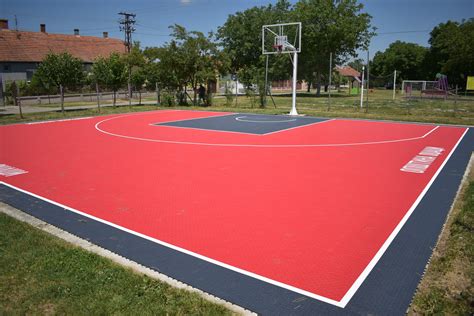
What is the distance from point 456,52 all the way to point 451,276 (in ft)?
190

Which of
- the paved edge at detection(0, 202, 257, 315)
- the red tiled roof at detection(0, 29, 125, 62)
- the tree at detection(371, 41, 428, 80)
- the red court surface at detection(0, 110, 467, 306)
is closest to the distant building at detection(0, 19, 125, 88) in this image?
the red tiled roof at detection(0, 29, 125, 62)

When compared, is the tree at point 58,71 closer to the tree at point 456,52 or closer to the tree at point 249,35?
the tree at point 249,35

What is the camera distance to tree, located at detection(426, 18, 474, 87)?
2041 inches

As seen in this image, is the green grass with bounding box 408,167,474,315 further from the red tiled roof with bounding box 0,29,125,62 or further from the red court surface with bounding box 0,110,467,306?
the red tiled roof with bounding box 0,29,125,62

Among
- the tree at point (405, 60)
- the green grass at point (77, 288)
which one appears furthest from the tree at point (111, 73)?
the tree at point (405, 60)

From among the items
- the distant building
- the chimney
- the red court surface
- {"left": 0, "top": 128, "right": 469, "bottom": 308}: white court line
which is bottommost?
{"left": 0, "top": 128, "right": 469, "bottom": 308}: white court line

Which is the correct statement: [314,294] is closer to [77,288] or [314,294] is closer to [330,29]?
[77,288]

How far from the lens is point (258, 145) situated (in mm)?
12695

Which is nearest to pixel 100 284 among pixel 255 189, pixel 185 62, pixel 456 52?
pixel 255 189

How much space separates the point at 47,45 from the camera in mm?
50719

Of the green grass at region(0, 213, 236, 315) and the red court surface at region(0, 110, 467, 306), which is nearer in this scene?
the green grass at region(0, 213, 236, 315)

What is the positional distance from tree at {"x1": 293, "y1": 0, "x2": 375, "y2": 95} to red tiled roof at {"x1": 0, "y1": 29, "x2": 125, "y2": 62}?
26.2m

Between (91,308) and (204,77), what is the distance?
25460 millimetres

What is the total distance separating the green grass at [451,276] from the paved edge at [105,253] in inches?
68.3
